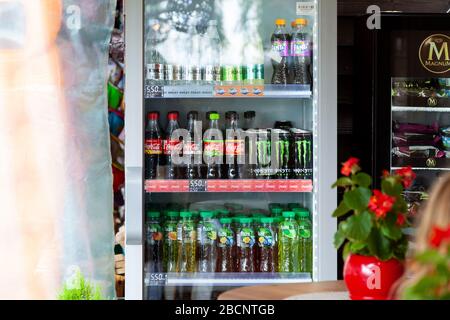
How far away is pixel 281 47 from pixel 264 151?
53 cm

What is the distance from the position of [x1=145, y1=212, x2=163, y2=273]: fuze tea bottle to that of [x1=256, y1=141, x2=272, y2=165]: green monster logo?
1.92ft

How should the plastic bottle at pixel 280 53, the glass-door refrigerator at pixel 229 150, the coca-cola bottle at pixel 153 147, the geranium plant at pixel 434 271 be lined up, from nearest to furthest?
the geranium plant at pixel 434 271 < the glass-door refrigerator at pixel 229 150 < the coca-cola bottle at pixel 153 147 < the plastic bottle at pixel 280 53

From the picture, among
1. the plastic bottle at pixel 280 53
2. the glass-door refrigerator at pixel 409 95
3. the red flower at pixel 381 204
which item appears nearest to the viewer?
the red flower at pixel 381 204

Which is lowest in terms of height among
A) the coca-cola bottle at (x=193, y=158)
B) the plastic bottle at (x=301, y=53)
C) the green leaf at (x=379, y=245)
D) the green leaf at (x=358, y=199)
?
the green leaf at (x=379, y=245)

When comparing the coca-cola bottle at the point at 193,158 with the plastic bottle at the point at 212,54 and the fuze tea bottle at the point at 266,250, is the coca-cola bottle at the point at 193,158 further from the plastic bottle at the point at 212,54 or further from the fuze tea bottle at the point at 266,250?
the fuze tea bottle at the point at 266,250

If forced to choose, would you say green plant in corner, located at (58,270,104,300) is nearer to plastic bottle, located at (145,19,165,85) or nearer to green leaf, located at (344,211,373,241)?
plastic bottle, located at (145,19,165,85)

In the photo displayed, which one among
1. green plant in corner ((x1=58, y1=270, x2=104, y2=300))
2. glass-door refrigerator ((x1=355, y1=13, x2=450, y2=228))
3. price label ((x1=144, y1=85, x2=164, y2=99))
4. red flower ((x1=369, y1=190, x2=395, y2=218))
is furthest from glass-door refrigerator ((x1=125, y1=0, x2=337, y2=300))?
red flower ((x1=369, y1=190, x2=395, y2=218))

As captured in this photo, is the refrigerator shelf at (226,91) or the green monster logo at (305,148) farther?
the green monster logo at (305,148)

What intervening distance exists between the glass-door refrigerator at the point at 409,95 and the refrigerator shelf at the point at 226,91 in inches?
35.1

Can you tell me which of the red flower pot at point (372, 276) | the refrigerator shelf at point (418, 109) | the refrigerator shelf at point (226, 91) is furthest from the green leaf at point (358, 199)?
the refrigerator shelf at point (418, 109)

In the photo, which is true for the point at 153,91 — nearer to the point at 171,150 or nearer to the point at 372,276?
the point at 171,150

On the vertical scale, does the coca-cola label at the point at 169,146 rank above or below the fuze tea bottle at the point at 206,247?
above

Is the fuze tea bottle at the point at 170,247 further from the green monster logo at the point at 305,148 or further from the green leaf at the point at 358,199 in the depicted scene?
the green leaf at the point at 358,199

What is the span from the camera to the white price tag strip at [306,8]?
3748mm
